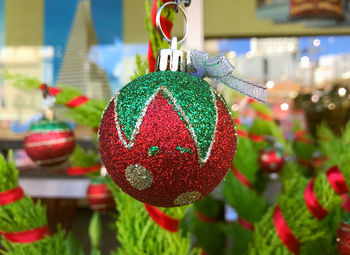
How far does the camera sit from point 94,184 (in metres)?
0.77

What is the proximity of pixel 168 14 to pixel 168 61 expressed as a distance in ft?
0.20

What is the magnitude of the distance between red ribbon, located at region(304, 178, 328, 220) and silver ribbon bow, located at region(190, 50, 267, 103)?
0.18 m

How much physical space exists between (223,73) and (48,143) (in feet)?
1.29

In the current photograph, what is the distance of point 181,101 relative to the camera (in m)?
0.25

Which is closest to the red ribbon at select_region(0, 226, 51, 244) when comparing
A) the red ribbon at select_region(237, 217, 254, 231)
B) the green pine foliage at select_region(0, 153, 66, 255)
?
the green pine foliage at select_region(0, 153, 66, 255)

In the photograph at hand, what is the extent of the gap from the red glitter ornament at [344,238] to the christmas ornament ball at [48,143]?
0.43 m

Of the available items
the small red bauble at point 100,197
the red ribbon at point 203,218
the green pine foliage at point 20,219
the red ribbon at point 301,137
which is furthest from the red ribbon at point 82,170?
the red ribbon at point 301,137

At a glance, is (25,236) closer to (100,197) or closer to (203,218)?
(100,197)

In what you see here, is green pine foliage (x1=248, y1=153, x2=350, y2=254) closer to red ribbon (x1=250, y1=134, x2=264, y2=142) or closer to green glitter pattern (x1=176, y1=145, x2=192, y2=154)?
green glitter pattern (x1=176, y1=145, x2=192, y2=154)

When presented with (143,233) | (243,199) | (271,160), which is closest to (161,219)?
(143,233)

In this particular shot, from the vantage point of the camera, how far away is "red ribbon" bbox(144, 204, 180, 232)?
389 mm

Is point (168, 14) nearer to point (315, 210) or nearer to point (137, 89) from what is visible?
point (137, 89)

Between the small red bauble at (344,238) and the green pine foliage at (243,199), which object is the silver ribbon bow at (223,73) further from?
the green pine foliage at (243,199)

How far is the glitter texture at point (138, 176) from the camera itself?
245 millimetres
